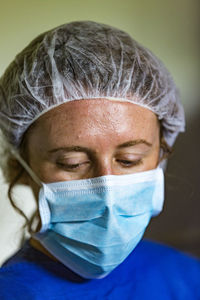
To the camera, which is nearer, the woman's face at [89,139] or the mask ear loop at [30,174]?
the woman's face at [89,139]

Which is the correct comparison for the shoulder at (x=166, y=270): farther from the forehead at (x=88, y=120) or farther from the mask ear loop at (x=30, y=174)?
the forehead at (x=88, y=120)

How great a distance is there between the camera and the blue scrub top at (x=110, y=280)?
3.56ft

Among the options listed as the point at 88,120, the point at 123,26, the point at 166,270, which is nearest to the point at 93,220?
the point at 88,120

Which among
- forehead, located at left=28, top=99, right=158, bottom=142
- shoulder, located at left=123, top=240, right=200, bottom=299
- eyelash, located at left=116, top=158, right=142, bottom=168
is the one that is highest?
forehead, located at left=28, top=99, right=158, bottom=142

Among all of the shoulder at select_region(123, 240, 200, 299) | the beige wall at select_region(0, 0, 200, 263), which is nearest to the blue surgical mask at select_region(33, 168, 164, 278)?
the beige wall at select_region(0, 0, 200, 263)

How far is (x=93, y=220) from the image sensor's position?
1.03 meters

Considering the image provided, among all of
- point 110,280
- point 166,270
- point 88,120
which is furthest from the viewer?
point 166,270

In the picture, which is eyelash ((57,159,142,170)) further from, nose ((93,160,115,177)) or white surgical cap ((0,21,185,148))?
white surgical cap ((0,21,185,148))

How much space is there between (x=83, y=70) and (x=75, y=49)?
7cm

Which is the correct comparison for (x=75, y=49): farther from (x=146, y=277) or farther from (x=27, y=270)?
(x=146, y=277)

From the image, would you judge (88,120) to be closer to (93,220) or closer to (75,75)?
(75,75)

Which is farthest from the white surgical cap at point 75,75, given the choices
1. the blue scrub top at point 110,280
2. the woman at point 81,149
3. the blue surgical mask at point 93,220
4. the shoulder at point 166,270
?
the shoulder at point 166,270

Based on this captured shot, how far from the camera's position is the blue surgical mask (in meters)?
1.01

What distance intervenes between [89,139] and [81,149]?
4 centimetres
